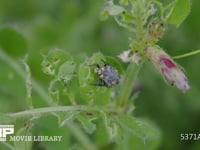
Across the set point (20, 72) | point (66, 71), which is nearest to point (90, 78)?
point (66, 71)

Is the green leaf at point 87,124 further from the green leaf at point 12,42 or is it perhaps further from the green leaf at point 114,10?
the green leaf at point 12,42

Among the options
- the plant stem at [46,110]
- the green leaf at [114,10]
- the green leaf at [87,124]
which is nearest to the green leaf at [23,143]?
the plant stem at [46,110]

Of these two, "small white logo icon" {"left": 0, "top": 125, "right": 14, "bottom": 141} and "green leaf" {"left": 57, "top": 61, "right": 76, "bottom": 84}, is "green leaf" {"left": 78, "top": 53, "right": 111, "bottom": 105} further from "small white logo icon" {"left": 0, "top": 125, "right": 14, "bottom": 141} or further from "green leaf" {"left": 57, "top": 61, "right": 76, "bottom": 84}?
"small white logo icon" {"left": 0, "top": 125, "right": 14, "bottom": 141}

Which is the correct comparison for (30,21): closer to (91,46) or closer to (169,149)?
(91,46)

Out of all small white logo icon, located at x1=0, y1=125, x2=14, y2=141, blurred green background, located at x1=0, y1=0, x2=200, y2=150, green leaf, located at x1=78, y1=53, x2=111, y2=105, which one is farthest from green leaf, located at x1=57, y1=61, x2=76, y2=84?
blurred green background, located at x1=0, y1=0, x2=200, y2=150

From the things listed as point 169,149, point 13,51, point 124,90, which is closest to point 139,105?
point 169,149

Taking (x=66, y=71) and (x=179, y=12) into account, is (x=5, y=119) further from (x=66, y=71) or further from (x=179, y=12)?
(x=179, y=12)
